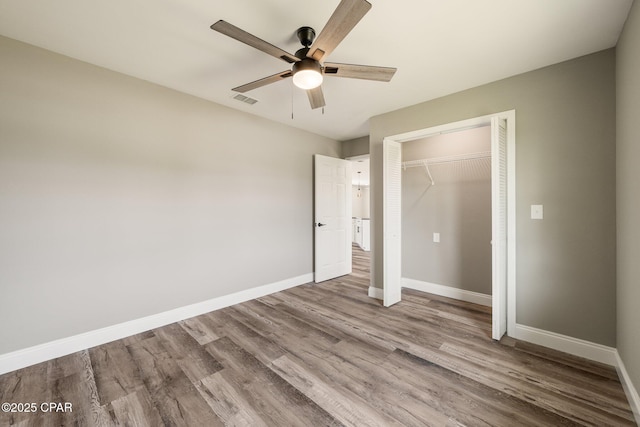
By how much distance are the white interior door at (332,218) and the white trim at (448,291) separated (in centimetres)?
125

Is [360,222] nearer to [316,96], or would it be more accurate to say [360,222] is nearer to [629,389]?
[316,96]

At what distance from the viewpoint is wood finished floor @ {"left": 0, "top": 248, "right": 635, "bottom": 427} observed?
164 cm

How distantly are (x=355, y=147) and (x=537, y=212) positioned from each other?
3.09 metres

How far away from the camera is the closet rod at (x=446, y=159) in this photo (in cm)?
332

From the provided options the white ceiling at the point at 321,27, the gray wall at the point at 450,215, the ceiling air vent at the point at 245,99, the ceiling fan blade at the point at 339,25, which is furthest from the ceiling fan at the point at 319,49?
the gray wall at the point at 450,215

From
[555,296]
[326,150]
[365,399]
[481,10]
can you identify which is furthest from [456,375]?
[326,150]

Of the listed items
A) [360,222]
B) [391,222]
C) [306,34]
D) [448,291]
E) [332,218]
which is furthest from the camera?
[360,222]

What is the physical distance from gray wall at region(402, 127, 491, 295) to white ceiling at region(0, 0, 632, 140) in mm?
979

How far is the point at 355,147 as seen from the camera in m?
4.96

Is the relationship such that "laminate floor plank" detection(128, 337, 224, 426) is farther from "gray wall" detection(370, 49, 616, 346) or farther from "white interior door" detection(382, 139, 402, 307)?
"gray wall" detection(370, 49, 616, 346)

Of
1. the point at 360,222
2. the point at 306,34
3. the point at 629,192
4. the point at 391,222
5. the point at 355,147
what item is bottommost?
the point at 360,222

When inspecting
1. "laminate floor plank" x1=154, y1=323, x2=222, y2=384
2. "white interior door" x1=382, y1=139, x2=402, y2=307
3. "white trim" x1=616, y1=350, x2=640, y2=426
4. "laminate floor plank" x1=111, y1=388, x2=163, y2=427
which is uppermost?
"white interior door" x1=382, y1=139, x2=402, y2=307

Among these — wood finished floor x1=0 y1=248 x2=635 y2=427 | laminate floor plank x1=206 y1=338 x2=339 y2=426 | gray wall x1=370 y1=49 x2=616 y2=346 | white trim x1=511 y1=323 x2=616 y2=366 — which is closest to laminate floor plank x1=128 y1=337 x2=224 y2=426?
wood finished floor x1=0 y1=248 x2=635 y2=427

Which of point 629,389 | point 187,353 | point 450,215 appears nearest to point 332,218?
point 450,215
